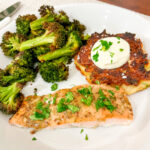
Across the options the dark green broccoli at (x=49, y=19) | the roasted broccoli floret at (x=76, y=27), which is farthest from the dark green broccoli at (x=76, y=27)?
the dark green broccoli at (x=49, y=19)

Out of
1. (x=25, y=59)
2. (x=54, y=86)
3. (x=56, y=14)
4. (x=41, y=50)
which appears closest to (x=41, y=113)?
(x=54, y=86)

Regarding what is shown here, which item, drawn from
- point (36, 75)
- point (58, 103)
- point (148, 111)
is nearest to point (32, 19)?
point (36, 75)

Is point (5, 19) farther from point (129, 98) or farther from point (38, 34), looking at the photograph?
point (129, 98)

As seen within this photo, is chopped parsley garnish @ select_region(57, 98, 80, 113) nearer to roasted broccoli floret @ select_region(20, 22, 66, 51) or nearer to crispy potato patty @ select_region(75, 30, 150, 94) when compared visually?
crispy potato patty @ select_region(75, 30, 150, 94)

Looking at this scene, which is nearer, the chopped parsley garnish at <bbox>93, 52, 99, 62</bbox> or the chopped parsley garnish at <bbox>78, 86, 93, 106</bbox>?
the chopped parsley garnish at <bbox>78, 86, 93, 106</bbox>

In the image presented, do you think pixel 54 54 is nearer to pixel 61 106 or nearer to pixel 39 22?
pixel 39 22

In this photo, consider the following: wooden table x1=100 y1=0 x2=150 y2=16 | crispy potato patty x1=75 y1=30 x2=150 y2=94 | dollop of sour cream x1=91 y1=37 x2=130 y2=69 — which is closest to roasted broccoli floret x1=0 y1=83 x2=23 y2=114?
crispy potato patty x1=75 y1=30 x2=150 y2=94
